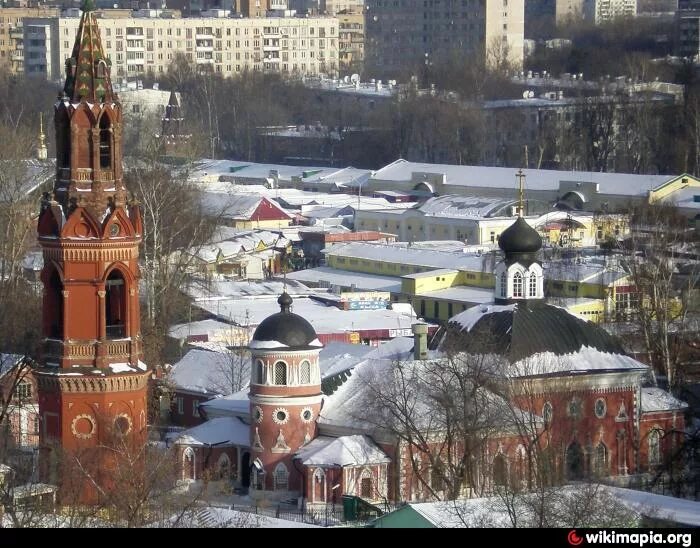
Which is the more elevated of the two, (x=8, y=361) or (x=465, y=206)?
(x=8, y=361)

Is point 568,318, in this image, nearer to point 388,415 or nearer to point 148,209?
point 388,415

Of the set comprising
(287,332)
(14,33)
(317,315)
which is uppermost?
(14,33)

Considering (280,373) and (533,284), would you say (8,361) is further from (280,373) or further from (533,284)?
(533,284)

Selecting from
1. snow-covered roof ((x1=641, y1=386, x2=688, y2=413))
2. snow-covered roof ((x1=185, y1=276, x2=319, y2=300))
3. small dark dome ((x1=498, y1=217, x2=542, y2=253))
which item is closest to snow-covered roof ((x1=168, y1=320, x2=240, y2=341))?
snow-covered roof ((x1=185, y1=276, x2=319, y2=300))

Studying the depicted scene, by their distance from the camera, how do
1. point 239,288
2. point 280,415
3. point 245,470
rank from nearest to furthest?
point 280,415 → point 245,470 → point 239,288

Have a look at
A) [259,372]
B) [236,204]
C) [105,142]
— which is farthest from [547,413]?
[236,204]

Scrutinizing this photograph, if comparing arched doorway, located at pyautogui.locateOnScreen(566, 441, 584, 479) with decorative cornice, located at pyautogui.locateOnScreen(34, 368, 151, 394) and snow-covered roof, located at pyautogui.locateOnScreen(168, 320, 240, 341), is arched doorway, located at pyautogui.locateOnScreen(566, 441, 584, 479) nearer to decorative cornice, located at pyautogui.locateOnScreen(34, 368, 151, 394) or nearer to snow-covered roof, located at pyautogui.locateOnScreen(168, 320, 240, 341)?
decorative cornice, located at pyautogui.locateOnScreen(34, 368, 151, 394)

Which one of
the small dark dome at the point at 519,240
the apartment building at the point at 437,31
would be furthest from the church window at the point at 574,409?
the apartment building at the point at 437,31
